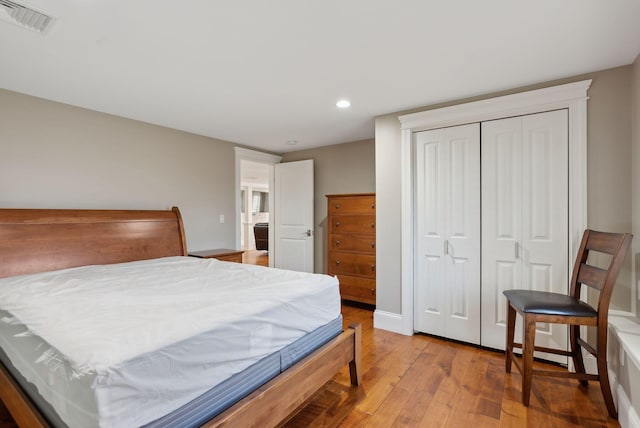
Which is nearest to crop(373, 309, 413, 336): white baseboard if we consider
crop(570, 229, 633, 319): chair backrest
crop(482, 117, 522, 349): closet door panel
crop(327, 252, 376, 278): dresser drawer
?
crop(327, 252, 376, 278): dresser drawer

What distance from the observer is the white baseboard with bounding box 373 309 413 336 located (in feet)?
9.99

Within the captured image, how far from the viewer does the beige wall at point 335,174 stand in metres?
4.31

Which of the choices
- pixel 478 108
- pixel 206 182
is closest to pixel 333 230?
pixel 206 182

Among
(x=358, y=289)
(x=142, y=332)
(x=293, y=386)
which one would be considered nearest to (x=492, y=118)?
(x=358, y=289)

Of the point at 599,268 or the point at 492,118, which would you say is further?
the point at 492,118

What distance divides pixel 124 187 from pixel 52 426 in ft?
8.29

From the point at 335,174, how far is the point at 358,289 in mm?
1746

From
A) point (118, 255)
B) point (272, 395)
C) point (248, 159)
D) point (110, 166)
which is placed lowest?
point (272, 395)

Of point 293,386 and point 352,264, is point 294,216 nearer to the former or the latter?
point 352,264

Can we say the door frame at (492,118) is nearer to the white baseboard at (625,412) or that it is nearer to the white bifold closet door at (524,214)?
the white bifold closet door at (524,214)

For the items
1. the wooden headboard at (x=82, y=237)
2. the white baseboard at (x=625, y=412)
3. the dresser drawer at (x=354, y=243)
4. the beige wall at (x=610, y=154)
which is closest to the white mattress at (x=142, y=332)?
the wooden headboard at (x=82, y=237)

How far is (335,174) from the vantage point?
15.0ft

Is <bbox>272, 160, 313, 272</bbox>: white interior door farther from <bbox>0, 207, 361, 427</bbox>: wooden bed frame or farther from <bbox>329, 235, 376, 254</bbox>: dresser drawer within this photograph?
<bbox>0, 207, 361, 427</bbox>: wooden bed frame

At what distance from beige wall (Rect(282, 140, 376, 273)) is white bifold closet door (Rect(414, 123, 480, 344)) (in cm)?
135
